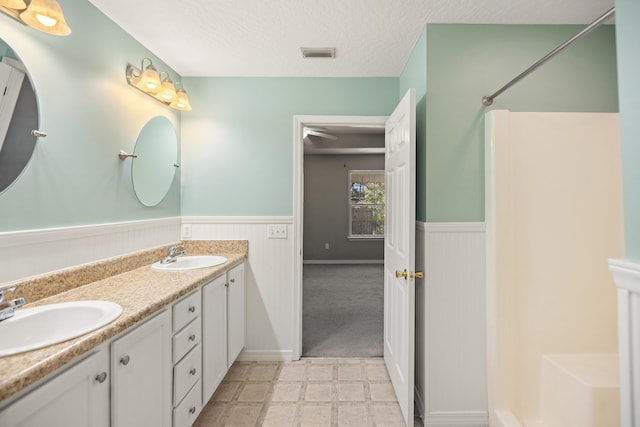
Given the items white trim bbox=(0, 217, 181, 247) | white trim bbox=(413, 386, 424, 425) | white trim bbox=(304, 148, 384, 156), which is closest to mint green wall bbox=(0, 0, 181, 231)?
white trim bbox=(0, 217, 181, 247)

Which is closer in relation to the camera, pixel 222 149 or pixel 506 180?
pixel 506 180

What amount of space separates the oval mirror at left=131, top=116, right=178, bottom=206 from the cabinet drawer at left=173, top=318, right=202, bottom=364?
96 cm

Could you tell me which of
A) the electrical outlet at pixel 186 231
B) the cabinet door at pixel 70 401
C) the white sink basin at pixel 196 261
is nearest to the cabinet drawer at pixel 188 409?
the cabinet door at pixel 70 401

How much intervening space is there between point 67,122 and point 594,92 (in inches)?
114

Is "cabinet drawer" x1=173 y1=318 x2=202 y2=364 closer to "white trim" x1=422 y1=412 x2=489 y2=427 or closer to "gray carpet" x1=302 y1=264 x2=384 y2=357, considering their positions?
"gray carpet" x1=302 y1=264 x2=384 y2=357

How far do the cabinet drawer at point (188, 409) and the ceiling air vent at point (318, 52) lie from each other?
2.18 metres

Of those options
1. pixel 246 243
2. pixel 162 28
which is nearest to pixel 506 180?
pixel 246 243

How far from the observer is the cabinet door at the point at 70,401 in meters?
0.75

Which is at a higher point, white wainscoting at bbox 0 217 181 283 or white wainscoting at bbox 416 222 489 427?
white wainscoting at bbox 0 217 181 283

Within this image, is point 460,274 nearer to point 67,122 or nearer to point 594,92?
point 594,92

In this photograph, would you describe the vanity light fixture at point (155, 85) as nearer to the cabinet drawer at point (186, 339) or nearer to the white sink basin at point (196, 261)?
the white sink basin at point (196, 261)

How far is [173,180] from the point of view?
2.42 meters

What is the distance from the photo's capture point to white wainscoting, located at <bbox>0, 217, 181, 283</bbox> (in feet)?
4.06

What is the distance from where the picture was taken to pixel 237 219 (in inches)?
99.6
